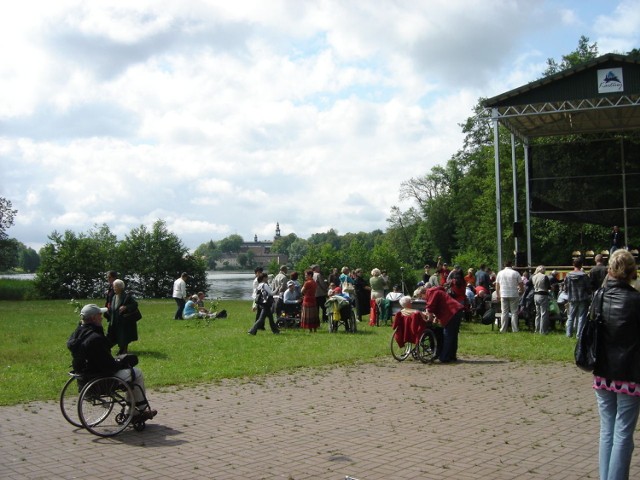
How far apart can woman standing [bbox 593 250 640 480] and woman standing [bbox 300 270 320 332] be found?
1282 centimetres

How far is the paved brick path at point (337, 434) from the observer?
583 centimetres

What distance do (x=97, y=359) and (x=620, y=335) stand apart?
16.6ft

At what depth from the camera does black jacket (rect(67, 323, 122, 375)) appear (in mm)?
7223

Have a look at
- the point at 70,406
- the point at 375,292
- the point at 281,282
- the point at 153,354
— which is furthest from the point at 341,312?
the point at 70,406

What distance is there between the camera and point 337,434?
7.08 meters

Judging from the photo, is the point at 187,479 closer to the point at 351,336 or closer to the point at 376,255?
the point at 351,336

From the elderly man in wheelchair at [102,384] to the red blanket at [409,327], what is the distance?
5599 millimetres

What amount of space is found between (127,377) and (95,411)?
46 centimetres

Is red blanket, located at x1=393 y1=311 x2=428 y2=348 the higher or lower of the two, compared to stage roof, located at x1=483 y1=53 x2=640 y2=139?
lower

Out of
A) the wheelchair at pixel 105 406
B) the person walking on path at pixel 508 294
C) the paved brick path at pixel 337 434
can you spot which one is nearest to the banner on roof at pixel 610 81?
the person walking on path at pixel 508 294

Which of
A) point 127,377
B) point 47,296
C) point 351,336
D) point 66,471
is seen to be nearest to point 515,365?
point 351,336

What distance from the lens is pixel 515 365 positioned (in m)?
11.7

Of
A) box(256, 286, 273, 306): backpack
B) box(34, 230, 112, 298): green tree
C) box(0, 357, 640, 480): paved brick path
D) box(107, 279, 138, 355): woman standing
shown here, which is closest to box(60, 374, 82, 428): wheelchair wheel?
box(0, 357, 640, 480): paved brick path

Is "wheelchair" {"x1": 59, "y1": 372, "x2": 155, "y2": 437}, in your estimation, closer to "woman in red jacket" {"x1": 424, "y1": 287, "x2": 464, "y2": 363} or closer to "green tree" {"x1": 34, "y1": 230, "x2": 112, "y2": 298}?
"woman in red jacket" {"x1": 424, "y1": 287, "x2": 464, "y2": 363}
